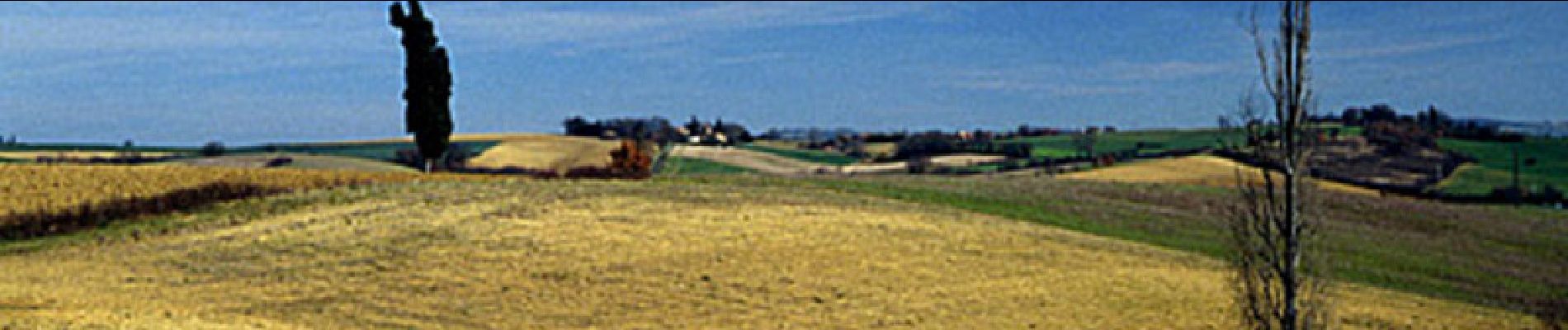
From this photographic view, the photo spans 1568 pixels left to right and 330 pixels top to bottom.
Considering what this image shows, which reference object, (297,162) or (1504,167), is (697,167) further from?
(1504,167)

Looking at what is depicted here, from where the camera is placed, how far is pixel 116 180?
33406 millimetres

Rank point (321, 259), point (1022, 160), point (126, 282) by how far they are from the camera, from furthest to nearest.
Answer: point (1022, 160) < point (321, 259) < point (126, 282)

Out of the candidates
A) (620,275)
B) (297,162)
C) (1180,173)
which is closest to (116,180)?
(620,275)

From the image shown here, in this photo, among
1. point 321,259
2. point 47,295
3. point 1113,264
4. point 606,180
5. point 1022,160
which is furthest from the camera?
point 1022,160

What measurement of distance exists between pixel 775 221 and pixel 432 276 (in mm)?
8872

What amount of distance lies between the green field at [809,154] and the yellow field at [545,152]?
9.70 meters

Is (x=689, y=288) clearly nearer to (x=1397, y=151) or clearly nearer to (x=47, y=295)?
(x=47, y=295)

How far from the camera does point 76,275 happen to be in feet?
73.0

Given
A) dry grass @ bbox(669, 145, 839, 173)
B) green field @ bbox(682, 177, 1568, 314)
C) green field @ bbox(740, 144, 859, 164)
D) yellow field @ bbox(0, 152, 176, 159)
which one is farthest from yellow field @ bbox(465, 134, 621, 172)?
green field @ bbox(682, 177, 1568, 314)

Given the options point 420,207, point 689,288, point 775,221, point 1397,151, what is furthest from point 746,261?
point 1397,151

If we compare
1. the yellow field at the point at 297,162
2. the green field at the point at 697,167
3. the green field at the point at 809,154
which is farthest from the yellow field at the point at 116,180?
the green field at the point at 809,154

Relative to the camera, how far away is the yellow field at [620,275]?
19.5 meters

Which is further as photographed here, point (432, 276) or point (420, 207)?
point (420, 207)

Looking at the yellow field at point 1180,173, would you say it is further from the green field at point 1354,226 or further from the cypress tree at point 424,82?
the cypress tree at point 424,82
